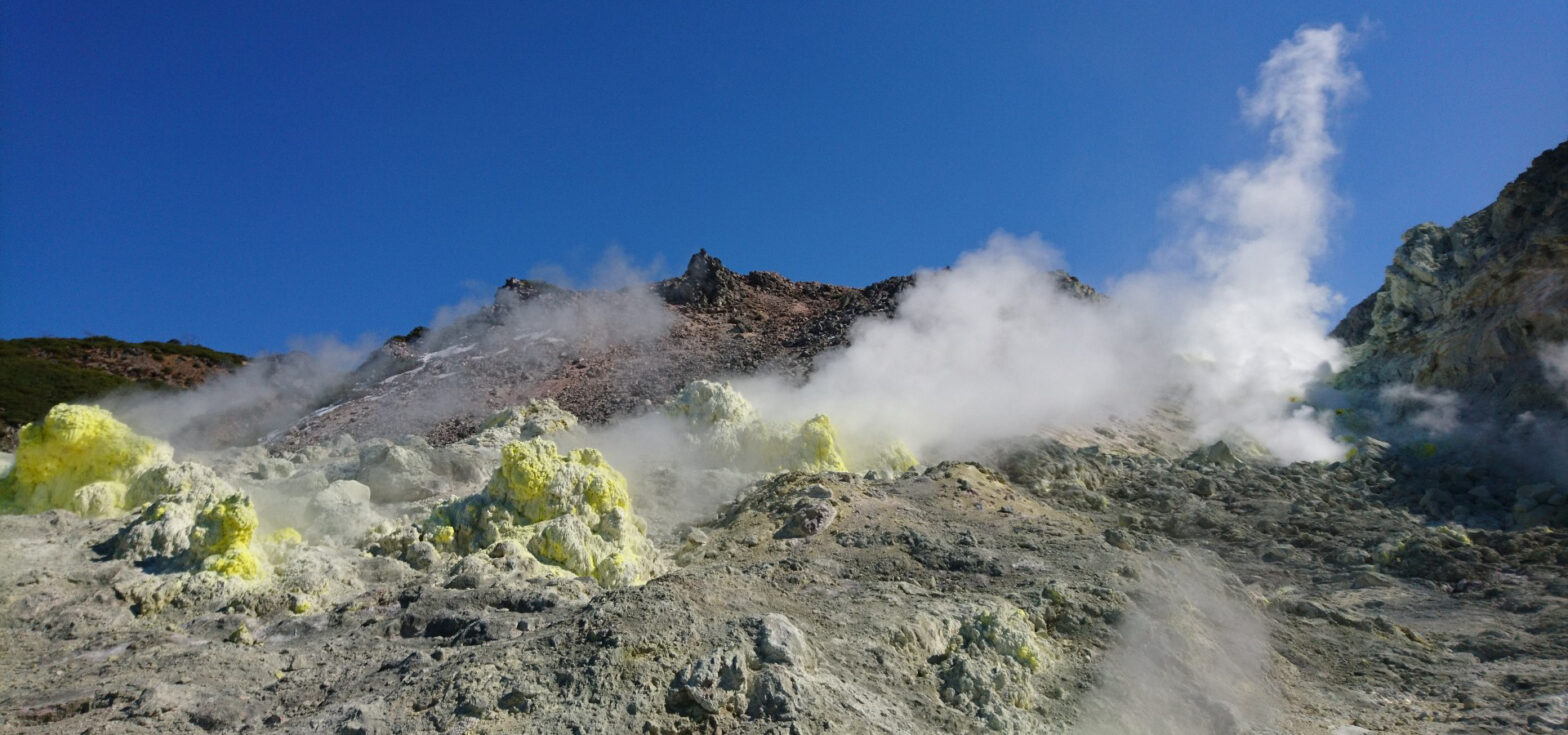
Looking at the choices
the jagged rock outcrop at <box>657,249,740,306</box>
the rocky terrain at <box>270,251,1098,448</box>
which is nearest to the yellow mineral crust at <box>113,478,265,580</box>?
the rocky terrain at <box>270,251,1098,448</box>

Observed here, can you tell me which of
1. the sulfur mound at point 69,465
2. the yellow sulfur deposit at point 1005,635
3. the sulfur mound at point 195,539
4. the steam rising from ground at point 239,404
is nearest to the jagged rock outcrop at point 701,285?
the steam rising from ground at point 239,404

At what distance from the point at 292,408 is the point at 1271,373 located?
20070mm

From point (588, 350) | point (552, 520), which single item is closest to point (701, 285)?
point (588, 350)

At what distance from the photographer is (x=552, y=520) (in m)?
7.41

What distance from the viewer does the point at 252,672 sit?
16.0 ft

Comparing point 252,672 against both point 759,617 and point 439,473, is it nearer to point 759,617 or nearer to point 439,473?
point 759,617

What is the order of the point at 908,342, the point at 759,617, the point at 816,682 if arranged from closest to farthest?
the point at 816,682
the point at 759,617
the point at 908,342

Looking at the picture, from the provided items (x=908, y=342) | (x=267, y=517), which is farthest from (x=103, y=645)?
(x=908, y=342)

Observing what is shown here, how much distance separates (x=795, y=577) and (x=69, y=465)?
20.7ft

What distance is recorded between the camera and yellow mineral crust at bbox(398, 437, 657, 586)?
280 inches

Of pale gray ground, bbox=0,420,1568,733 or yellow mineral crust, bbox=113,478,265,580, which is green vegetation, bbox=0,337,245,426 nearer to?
yellow mineral crust, bbox=113,478,265,580

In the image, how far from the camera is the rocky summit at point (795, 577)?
4.45 metres

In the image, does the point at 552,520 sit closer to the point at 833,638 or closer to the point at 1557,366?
the point at 833,638

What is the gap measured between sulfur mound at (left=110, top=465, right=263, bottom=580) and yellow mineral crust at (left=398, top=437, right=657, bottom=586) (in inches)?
39.9
